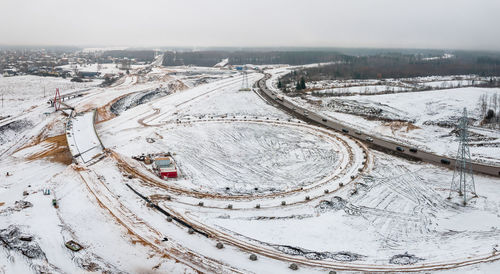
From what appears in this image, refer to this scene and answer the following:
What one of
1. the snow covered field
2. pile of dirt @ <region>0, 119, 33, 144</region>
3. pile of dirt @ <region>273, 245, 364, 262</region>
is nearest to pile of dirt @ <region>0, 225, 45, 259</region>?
the snow covered field

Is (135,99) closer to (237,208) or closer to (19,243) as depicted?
(237,208)

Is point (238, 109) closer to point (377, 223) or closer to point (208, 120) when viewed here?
point (208, 120)

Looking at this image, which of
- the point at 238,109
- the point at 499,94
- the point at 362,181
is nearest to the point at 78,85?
the point at 238,109

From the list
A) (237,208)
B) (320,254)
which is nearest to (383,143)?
(237,208)

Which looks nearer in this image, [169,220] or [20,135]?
[169,220]

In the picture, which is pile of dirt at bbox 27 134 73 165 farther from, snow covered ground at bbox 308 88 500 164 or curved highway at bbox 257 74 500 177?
snow covered ground at bbox 308 88 500 164

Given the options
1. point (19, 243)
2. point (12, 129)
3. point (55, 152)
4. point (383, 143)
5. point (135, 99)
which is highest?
point (135, 99)
